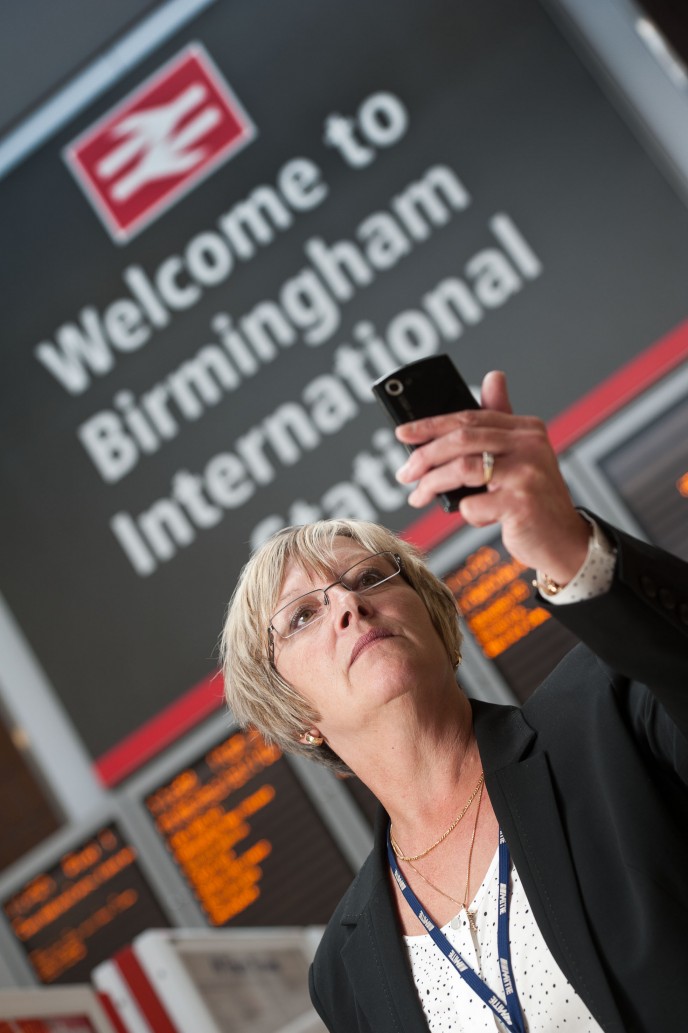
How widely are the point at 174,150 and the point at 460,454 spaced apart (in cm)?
441

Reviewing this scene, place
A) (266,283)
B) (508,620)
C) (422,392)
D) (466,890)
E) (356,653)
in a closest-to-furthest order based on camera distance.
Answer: (422,392) < (466,890) < (356,653) < (508,620) < (266,283)

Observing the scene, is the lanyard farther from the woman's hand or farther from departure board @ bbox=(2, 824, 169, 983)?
departure board @ bbox=(2, 824, 169, 983)

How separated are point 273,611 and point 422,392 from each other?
70cm

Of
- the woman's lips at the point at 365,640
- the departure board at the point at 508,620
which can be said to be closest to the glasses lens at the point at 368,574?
the woman's lips at the point at 365,640

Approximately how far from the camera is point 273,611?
1880 mm

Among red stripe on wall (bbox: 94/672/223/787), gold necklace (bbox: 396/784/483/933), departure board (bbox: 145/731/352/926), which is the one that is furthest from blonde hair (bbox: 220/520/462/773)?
red stripe on wall (bbox: 94/672/223/787)

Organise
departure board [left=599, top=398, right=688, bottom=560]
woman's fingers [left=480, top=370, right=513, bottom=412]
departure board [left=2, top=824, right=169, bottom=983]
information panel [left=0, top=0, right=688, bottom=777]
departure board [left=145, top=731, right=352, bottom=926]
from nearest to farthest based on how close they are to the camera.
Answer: woman's fingers [left=480, top=370, right=513, bottom=412], departure board [left=599, top=398, right=688, bottom=560], departure board [left=145, top=731, right=352, bottom=926], information panel [left=0, top=0, right=688, bottom=777], departure board [left=2, top=824, right=169, bottom=983]

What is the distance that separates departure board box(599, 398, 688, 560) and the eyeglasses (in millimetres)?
2264

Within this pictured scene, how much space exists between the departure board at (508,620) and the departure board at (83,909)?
1.73m

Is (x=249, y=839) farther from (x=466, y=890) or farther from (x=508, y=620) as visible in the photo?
(x=466, y=890)

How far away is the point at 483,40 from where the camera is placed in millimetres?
4594

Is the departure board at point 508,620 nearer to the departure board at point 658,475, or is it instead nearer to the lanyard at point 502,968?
the departure board at point 658,475

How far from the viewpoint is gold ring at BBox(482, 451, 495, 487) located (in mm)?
1184

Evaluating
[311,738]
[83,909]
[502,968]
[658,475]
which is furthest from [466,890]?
[83,909]
